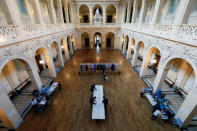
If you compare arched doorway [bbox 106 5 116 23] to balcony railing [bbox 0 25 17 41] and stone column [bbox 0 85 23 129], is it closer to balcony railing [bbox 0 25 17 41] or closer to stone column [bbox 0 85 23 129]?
balcony railing [bbox 0 25 17 41]

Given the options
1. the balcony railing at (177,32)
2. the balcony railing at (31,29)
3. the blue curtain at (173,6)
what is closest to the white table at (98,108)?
the balcony railing at (177,32)

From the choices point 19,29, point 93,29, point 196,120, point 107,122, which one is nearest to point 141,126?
point 107,122

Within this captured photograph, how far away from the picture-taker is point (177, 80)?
8.74 meters

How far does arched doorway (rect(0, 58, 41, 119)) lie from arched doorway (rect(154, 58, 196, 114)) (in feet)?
32.6

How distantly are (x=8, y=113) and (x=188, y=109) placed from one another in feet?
32.2

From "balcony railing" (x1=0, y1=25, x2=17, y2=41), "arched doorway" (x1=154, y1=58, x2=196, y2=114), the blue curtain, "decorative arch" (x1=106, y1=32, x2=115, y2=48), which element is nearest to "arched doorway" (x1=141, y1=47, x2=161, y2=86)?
"arched doorway" (x1=154, y1=58, x2=196, y2=114)

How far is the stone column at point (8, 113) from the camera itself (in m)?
4.82

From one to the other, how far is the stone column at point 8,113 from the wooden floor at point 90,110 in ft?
1.48

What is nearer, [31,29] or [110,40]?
[31,29]

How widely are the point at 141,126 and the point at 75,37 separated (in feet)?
58.7

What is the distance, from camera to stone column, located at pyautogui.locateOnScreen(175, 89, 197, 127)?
4.78 meters

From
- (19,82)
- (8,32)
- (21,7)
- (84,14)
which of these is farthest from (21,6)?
(84,14)

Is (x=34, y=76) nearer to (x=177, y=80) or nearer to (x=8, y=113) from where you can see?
(x=8, y=113)

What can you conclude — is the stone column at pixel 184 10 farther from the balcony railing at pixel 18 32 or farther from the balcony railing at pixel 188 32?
the balcony railing at pixel 18 32
